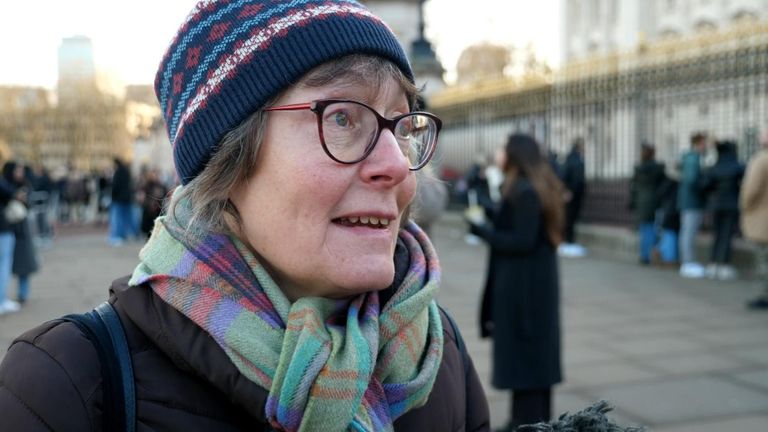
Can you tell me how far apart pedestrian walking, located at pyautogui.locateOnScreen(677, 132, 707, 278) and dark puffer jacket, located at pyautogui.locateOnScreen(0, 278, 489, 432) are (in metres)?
9.87

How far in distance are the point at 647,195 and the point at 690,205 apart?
877 mm

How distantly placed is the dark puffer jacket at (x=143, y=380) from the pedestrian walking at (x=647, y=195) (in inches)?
419

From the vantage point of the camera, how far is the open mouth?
1.46 m

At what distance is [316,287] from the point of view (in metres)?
1.51

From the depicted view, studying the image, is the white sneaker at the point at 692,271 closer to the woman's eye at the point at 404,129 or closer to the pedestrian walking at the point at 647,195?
the pedestrian walking at the point at 647,195

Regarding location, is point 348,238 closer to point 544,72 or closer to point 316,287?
point 316,287

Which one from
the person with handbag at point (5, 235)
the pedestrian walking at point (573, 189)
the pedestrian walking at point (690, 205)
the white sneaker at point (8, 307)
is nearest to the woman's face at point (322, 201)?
the person with handbag at point (5, 235)

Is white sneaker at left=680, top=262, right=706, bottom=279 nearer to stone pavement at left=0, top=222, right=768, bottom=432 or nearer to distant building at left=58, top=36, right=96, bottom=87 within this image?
stone pavement at left=0, top=222, right=768, bottom=432

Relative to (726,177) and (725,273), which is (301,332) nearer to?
(726,177)

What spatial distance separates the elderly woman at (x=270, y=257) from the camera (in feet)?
4.41

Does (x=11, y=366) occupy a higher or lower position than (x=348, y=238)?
lower

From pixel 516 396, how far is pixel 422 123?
3.22 metres

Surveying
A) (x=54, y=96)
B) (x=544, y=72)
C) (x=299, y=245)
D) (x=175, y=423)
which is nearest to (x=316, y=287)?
(x=299, y=245)

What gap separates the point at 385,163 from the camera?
1.44 m
